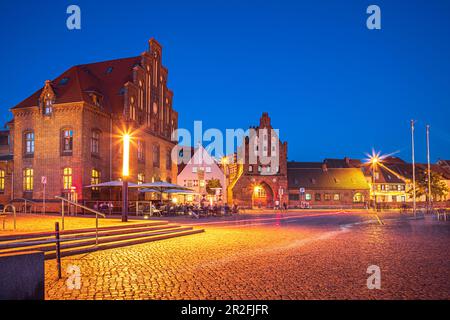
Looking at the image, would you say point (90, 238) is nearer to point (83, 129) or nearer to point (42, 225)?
point (42, 225)

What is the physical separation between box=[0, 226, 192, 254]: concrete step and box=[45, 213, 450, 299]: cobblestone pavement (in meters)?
0.80

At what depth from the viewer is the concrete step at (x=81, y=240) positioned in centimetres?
1035

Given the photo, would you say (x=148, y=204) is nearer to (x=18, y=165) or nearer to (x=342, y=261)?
(x=18, y=165)

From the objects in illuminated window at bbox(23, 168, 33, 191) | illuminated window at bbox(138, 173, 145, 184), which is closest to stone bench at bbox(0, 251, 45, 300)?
illuminated window at bbox(23, 168, 33, 191)

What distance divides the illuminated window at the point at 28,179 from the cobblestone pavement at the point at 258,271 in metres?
22.7

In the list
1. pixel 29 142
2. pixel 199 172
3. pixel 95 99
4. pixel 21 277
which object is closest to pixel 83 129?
pixel 95 99

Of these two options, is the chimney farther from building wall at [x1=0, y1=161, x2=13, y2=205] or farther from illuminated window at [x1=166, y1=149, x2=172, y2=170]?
building wall at [x1=0, y1=161, x2=13, y2=205]

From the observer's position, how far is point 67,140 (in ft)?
103

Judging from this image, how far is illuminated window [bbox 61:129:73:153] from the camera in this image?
31.4m

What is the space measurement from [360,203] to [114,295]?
6519cm

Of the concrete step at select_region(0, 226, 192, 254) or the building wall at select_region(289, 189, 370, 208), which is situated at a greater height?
the concrete step at select_region(0, 226, 192, 254)

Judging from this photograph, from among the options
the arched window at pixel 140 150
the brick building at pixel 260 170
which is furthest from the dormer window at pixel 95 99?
the brick building at pixel 260 170

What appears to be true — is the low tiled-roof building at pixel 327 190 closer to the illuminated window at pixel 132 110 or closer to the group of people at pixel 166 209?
the group of people at pixel 166 209

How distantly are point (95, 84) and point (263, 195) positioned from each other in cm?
3554
